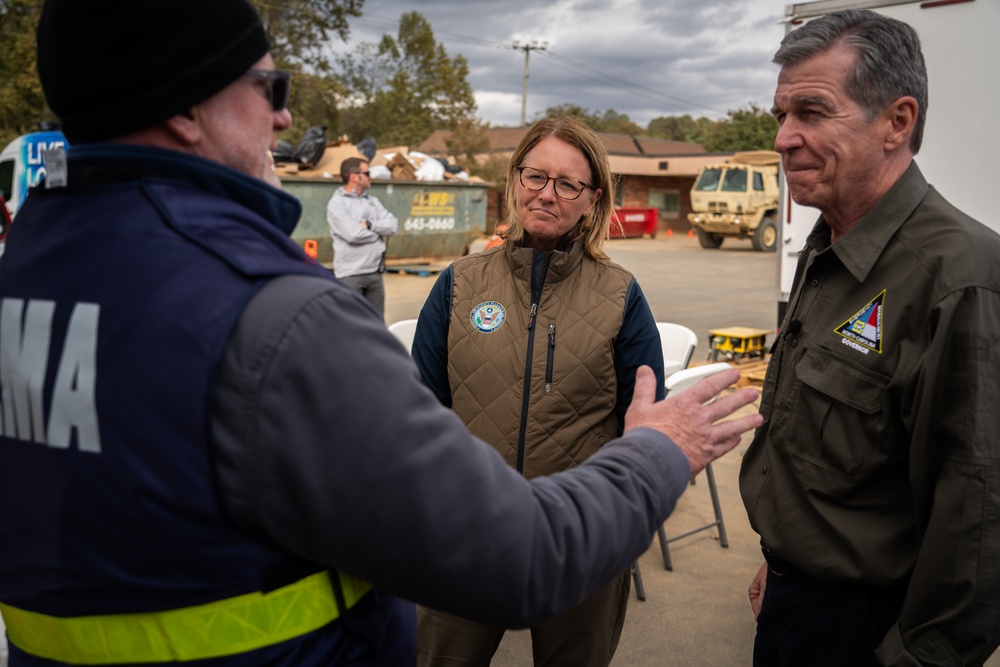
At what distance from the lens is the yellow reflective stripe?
1100 mm

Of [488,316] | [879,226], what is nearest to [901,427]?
[879,226]

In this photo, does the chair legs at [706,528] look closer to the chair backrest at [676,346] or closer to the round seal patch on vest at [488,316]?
the chair backrest at [676,346]

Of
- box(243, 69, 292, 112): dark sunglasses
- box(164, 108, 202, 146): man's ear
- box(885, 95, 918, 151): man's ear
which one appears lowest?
box(164, 108, 202, 146): man's ear

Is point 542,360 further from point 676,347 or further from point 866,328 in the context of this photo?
point 676,347

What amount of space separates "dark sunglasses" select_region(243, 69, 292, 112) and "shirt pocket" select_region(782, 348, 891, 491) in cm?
131

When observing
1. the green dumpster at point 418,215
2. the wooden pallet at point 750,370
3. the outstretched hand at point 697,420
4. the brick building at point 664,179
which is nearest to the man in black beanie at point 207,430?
the outstretched hand at point 697,420

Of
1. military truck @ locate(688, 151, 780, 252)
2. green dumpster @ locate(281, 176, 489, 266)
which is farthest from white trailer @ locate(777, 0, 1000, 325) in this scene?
military truck @ locate(688, 151, 780, 252)

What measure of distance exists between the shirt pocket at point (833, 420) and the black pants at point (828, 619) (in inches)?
10.3

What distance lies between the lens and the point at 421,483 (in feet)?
3.40

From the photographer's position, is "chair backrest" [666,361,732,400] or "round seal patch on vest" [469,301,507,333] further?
"chair backrest" [666,361,732,400]

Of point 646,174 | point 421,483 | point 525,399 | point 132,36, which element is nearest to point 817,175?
point 525,399

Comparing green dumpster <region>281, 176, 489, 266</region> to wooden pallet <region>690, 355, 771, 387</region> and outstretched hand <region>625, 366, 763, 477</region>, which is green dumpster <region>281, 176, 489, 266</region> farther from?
outstretched hand <region>625, 366, 763, 477</region>

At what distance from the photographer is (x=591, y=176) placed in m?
2.85

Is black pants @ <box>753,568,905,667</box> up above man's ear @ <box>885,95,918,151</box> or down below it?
below
